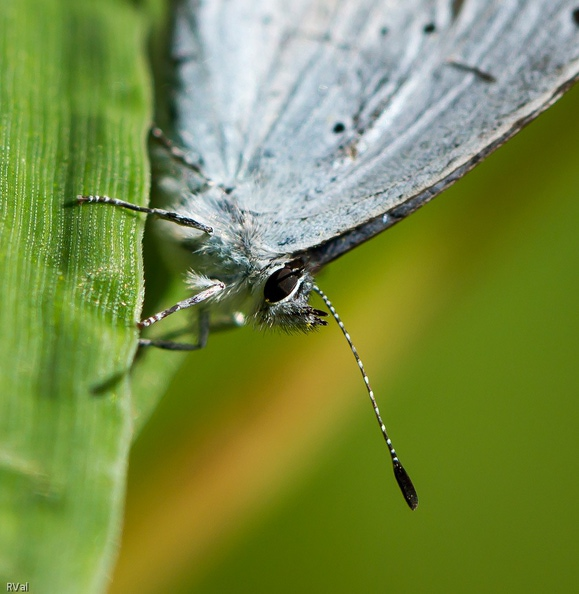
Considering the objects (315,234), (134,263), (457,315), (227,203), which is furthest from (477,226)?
(134,263)

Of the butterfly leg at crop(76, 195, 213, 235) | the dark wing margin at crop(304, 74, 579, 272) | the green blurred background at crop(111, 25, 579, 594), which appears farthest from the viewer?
the green blurred background at crop(111, 25, 579, 594)

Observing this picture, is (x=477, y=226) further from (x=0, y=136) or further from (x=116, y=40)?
(x=0, y=136)

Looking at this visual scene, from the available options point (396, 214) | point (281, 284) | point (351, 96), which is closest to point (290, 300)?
point (281, 284)

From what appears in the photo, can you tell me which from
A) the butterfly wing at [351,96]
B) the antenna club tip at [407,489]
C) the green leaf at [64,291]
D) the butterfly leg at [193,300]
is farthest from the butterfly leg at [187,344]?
the antenna club tip at [407,489]

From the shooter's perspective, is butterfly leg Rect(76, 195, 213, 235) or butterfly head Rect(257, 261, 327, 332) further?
butterfly head Rect(257, 261, 327, 332)

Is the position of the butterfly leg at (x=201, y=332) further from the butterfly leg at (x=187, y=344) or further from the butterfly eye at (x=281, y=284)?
the butterfly eye at (x=281, y=284)

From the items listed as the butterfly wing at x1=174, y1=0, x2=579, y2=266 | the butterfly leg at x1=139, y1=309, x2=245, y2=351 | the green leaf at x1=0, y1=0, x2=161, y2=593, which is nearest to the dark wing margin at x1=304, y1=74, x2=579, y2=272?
the butterfly wing at x1=174, y1=0, x2=579, y2=266

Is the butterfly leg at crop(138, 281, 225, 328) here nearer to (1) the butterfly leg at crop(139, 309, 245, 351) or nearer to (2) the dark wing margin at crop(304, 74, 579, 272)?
(1) the butterfly leg at crop(139, 309, 245, 351)
